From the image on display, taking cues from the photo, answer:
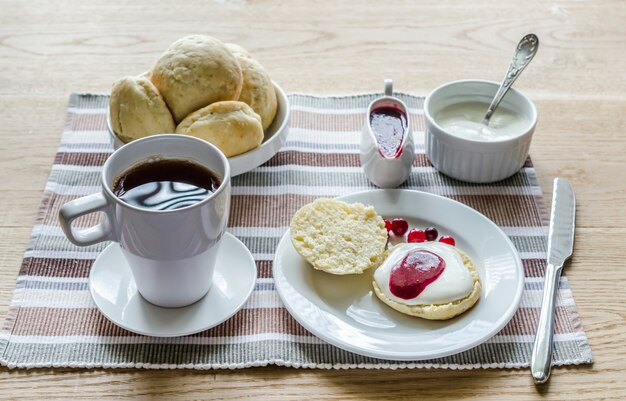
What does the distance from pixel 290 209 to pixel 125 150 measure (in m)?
0.36

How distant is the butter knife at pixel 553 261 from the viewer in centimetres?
102

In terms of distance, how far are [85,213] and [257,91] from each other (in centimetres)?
46

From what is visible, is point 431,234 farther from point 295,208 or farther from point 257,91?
point 257,91

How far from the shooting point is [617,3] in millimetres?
1873

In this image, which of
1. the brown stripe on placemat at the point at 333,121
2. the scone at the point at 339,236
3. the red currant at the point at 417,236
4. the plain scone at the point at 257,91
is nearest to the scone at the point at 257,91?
the plain scone at the point at 257,91

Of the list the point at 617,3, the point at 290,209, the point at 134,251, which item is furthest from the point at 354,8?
the point at 134,251

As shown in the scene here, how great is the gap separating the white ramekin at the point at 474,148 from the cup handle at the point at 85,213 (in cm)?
62

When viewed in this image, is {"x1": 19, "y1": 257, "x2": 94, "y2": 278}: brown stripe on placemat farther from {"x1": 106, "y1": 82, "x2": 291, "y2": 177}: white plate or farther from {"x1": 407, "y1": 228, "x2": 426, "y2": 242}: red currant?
{"x1": 407, "y1": 228, "x2": 426, "y2": 242}: red currant

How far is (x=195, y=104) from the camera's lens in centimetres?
127

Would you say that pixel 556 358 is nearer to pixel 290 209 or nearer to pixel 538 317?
pixel 538 317

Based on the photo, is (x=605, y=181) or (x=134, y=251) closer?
(x=134, y=251)

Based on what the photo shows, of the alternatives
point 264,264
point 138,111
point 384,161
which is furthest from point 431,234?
point 138,111

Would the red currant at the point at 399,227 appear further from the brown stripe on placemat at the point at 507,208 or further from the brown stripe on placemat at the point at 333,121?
the brown stripe on placemat at the point at 333,121

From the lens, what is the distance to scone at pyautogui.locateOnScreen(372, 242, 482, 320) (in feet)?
3.43
